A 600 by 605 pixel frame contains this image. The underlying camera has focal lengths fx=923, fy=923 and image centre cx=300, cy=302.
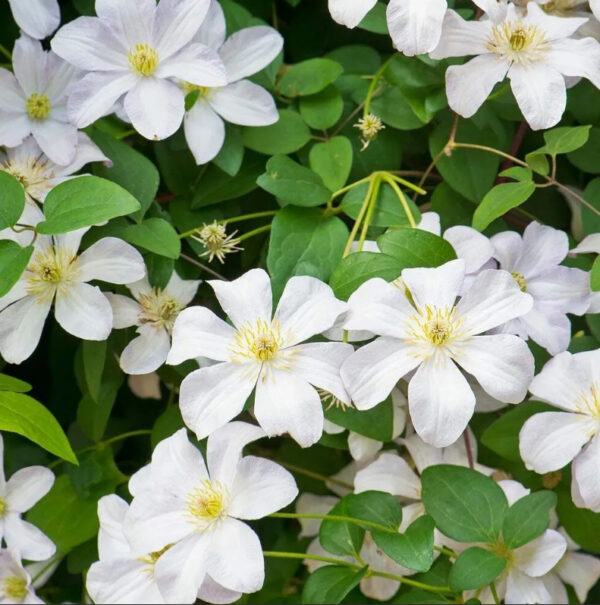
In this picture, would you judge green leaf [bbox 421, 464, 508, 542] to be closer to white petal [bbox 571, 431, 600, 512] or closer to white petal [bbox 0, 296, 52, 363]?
white petal [bbox 571, 431, 600, 512]

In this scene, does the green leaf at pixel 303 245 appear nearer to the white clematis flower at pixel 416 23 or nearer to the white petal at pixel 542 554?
the white clematis flower at pixel 416 23

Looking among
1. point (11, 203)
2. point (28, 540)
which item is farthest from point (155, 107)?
point (28, 540)

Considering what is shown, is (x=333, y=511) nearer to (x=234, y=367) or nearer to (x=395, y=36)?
(x=234, y=367)

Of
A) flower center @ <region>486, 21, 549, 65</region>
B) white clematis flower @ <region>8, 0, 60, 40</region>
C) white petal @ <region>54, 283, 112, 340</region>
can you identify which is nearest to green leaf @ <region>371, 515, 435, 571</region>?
white petal @ <region>54, 283, 112, 340</region>

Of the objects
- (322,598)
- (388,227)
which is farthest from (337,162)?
(322,598)

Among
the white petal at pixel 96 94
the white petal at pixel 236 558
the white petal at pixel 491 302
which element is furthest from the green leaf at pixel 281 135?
the white petal at pixel 236 558

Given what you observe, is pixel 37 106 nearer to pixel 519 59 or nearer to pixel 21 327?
pixel 21 327
